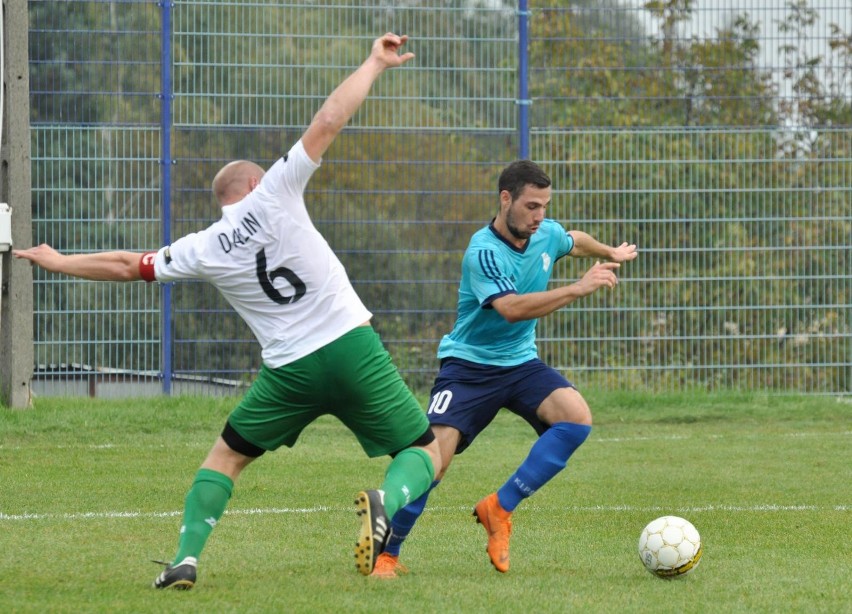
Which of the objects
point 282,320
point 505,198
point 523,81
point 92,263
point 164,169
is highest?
point 523,81

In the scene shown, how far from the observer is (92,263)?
18.8 feet

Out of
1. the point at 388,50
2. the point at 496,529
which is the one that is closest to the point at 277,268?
the point at 388,50

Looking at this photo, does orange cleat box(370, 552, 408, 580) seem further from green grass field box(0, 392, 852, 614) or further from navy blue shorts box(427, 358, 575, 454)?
navy blue shorts box(427, 358, 575, 454)

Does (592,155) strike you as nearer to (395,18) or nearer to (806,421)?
(395,18)

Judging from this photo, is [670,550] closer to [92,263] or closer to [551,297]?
[551,297]

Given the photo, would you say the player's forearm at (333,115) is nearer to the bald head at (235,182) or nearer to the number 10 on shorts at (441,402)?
the bald head at (235,182)

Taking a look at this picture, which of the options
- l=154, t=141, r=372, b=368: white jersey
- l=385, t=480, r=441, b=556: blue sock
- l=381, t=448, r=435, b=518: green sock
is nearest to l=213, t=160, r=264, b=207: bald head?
l=154, t=141, r=372, b=368: white jersey

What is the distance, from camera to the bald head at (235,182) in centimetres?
585

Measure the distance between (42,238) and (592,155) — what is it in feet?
16.8

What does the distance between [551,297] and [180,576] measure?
6.56 ft

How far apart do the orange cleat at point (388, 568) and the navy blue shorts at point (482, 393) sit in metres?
0.66

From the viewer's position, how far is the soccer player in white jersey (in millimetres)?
5652

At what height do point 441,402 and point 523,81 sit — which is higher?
point 523,81

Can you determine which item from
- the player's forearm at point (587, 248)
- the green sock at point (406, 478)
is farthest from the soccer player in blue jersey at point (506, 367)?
the green sock at point (406, 478)
